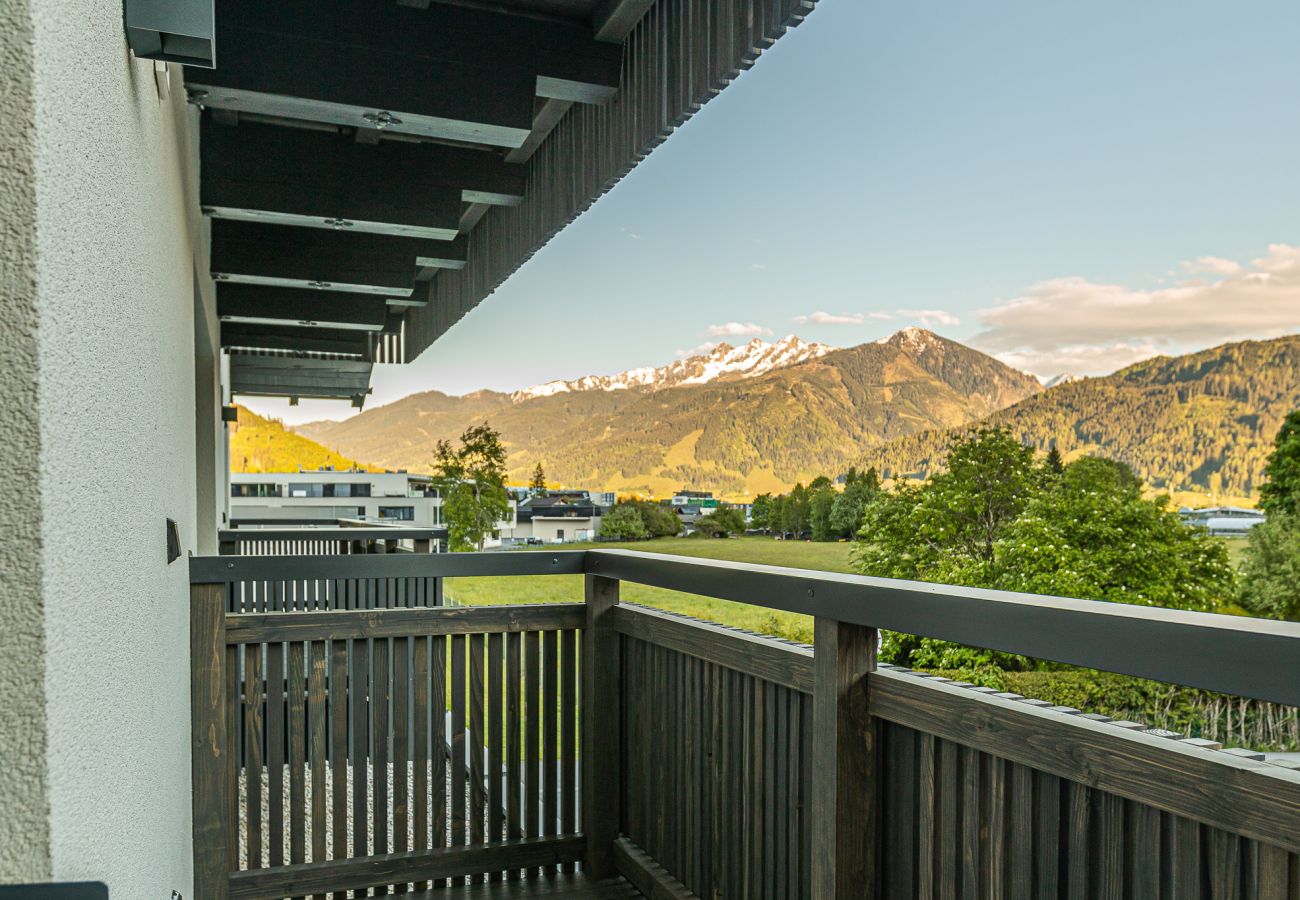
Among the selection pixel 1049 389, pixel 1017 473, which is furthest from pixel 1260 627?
pixel 1049 389

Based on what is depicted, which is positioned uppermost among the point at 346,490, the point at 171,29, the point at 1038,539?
the point at 171,29

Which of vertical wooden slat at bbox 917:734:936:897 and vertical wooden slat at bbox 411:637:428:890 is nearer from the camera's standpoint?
vertical wooden slat at bbox 917:734:936:897

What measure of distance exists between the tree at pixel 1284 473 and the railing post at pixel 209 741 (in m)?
36.6

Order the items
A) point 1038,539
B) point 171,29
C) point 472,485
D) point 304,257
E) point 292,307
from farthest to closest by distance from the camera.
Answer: point 472,485
point 1038,539
point 292,307
point 304,257
point 171,29

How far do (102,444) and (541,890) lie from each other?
2.11 meters

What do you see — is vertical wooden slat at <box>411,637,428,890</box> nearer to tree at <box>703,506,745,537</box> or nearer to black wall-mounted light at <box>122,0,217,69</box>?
black wall-mounted light at <box>122,0,217,69</box>

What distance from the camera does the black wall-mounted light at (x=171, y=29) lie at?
981 millimetres

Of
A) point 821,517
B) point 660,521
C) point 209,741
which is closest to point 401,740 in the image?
point 209,741

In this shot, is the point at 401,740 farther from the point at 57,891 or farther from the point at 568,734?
the point at 57,891

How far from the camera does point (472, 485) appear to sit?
51000 millimetres

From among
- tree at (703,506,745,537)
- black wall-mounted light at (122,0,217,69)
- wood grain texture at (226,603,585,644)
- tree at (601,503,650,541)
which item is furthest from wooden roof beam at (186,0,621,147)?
tree at (601,503,650,541)

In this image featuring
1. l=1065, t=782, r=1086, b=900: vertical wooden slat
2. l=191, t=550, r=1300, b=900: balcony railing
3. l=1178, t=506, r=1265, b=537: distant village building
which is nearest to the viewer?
l=191, t=550, r=1300, b=900: balcony railing

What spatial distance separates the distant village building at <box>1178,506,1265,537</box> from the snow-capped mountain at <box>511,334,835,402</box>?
94.3 feet

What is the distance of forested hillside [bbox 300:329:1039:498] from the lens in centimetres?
4312
